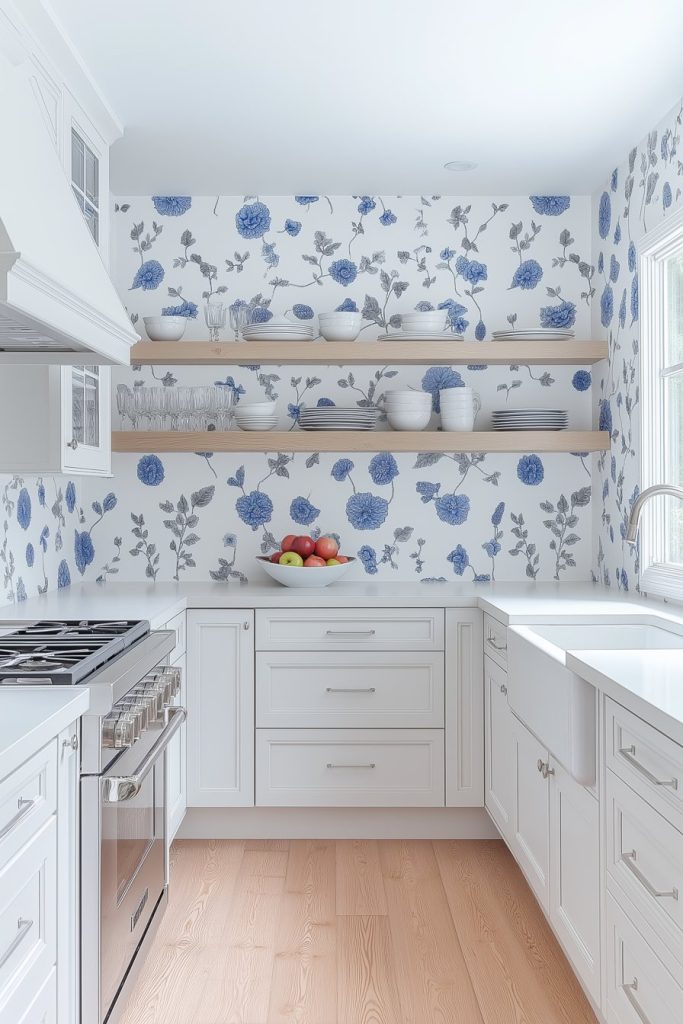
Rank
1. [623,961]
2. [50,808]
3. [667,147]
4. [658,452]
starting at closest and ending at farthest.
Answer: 1. [50,808]
2. [623,961]
3. [667,147]
4. [658,452]

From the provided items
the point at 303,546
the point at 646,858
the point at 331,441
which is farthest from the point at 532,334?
the point at 646,858

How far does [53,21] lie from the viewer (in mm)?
2428

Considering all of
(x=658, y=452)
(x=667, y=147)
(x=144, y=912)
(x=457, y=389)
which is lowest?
(x=144, y=912)

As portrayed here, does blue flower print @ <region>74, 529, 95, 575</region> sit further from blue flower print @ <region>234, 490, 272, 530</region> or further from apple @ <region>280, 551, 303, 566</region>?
apple @ <region>280, 551, 303, 566</region>

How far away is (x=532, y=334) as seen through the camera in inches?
143

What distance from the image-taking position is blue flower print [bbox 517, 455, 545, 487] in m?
3.88

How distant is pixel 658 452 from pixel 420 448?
871 millimetres

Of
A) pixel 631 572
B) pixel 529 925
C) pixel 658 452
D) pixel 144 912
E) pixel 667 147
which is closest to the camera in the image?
pixel 144 912

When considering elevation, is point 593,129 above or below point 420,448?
above

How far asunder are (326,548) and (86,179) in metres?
1.56

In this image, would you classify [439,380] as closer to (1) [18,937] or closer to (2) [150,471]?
(2) [150,471]

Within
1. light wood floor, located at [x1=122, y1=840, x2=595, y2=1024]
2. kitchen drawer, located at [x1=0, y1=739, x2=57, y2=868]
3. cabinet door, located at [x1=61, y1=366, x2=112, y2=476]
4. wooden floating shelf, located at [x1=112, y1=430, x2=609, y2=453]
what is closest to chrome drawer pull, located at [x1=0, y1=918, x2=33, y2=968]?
kitchen drawer, located at [x1=0, y1=739, x2=57, y2=868]

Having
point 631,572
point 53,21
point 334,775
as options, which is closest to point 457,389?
point 631,572

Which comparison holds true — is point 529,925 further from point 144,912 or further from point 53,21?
point 53,21
